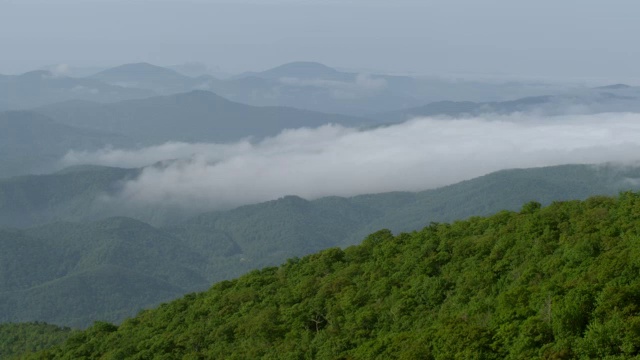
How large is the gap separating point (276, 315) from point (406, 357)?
2169 cm

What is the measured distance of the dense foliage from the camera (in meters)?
98.4

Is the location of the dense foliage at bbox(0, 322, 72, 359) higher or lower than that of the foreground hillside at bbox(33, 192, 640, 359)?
lower

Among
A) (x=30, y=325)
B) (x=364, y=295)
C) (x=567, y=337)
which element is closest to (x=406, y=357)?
(x=567, y=337)

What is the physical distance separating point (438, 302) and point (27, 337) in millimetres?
73651

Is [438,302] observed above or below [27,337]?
above

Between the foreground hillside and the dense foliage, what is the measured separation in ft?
107

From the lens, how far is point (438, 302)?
48375 mm

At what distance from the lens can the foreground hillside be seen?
3281 cm

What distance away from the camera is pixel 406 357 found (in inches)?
1385

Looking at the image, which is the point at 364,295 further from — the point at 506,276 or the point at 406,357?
the point at 406,357

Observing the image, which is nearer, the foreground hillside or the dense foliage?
the foreground hillside

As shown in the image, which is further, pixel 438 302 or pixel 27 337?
pixel 27 337

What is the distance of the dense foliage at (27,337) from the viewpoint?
98375 millimetres

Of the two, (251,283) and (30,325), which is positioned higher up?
(251,283)
